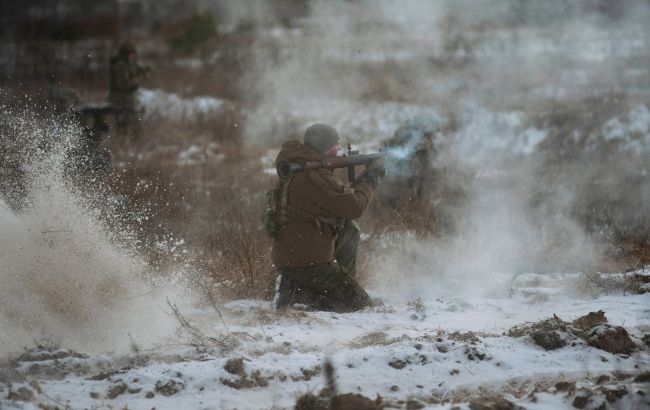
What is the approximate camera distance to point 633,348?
3455 mm

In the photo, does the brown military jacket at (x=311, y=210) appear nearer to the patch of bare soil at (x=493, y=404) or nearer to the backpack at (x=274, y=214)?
the backpack at (x=274, y=214)

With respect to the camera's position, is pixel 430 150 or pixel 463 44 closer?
pixel 430 150

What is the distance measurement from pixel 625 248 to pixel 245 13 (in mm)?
20216

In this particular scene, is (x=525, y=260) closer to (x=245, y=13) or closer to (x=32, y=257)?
(x=32, y=257)

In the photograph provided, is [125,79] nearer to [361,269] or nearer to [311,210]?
[361,269]

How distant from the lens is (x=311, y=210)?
4.41 metres

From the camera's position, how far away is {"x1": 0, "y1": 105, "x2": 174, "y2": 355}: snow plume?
379cm

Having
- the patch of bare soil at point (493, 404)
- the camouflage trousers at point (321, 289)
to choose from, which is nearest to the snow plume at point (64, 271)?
the camouflage trousers at point (321, 289)

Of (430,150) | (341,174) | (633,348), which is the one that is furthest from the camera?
(341,174)

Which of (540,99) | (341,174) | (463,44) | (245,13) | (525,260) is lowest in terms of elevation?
(525,260)

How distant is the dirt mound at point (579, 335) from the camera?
3.44 metres

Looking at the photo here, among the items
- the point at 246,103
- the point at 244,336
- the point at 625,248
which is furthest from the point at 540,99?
the point at 244,336

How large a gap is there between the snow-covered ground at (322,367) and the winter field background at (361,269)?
1 cm

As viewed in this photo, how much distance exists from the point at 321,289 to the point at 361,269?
3.66 ft
